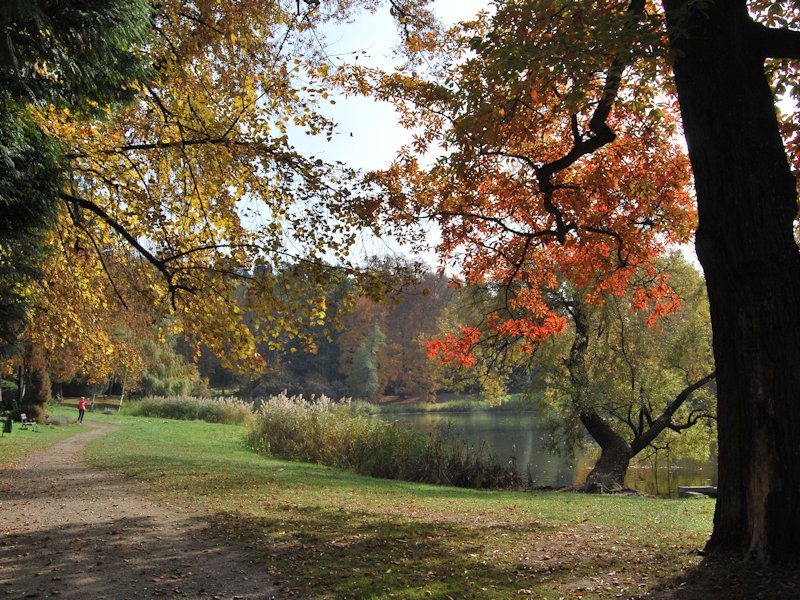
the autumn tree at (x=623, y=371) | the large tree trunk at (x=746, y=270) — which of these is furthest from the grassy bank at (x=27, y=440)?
the large tree trunk at (x=746, y=270)

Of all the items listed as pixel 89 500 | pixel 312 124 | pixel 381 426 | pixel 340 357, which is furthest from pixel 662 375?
pixel 340 357

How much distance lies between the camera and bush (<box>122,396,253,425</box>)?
30516mm

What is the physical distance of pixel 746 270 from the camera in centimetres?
458

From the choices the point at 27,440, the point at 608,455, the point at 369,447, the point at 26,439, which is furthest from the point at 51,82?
the point at 26,439

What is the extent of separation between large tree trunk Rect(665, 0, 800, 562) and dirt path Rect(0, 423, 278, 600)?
362 cm

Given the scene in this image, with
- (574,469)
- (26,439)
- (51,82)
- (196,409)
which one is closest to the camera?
(51,82)

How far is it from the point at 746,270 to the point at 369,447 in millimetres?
11753

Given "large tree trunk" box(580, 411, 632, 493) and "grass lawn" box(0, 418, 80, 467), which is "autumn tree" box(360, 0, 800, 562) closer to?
"large tree trunk" box(580, 411, 632, 493)

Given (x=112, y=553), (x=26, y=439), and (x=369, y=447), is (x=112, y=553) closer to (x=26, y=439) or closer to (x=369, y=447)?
(x=369, y=447)

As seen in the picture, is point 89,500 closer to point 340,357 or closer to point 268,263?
point 268,263

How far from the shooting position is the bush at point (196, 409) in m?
30.5

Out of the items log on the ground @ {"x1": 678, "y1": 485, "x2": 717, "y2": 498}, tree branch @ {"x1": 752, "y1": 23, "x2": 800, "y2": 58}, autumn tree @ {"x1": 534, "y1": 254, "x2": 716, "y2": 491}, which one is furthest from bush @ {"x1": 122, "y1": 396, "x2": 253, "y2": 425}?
tree branch @ {"x1": 752, "y1": 23, "x2": 800, "y2": 58}

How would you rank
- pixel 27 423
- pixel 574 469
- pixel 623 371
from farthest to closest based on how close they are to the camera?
1. pixel 27 423
2. pixel 574 469
3. pixel 623 371

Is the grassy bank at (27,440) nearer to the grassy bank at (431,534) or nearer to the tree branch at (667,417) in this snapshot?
the grassy bank at (431,534)
